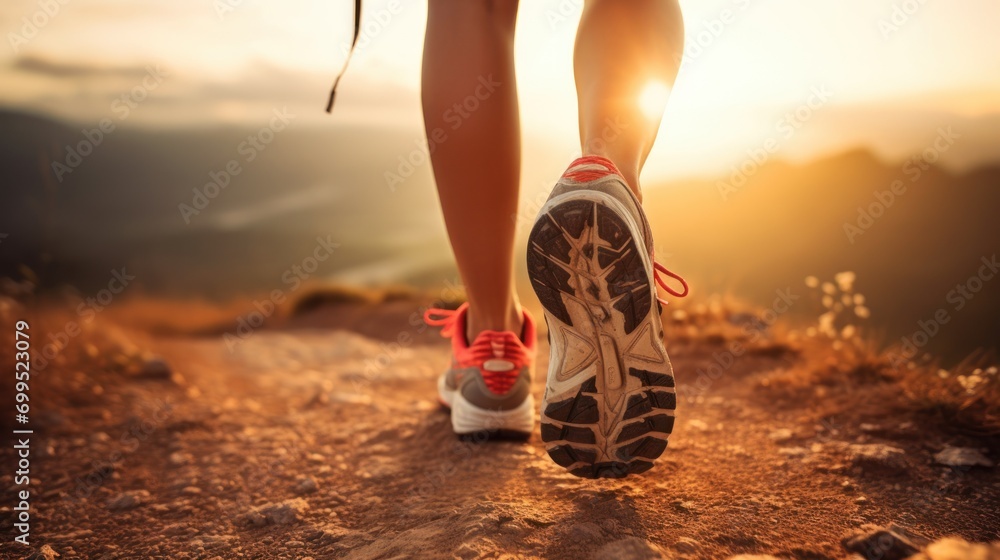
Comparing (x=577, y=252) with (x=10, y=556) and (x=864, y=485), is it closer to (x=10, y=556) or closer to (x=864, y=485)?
(x=864, y=485)

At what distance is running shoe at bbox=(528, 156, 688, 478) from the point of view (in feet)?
3.78

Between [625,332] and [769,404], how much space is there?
3.61 ft

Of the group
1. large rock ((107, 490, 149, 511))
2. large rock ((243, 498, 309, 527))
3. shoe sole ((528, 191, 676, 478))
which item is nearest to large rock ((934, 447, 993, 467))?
shoe sole ((528, 191, 676, 478))

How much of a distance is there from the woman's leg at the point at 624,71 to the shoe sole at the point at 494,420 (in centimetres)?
68

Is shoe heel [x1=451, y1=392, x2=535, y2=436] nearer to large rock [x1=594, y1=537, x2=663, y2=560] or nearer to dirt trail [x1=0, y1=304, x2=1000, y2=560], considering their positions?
dirt trail [x1=0, y1=304, x2=1000, y2=560]

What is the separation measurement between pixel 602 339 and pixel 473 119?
567mm

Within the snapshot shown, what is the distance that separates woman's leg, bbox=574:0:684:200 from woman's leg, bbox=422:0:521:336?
18 cm

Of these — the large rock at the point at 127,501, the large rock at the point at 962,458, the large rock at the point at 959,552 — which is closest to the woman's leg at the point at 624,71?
the large rock at the point at 959,552

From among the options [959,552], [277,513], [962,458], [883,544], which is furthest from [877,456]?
[277,513]

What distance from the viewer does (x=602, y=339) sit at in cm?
120

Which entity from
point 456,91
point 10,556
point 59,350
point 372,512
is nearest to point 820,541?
point 372,512

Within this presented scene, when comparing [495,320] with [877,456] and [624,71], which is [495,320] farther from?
[877,456]

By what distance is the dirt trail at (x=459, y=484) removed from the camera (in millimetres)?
1194

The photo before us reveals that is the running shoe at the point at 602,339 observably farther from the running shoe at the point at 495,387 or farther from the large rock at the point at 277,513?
the large rock at the point at 277,513
